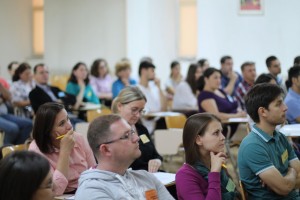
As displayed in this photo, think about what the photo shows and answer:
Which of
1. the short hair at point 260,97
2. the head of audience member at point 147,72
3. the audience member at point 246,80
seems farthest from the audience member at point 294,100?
the head of audience member at point 147,72

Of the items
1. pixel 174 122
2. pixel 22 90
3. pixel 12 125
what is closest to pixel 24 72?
pixel 22 90

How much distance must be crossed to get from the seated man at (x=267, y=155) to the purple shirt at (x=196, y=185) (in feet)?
1.31

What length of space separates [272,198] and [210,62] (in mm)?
7726

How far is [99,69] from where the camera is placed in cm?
966

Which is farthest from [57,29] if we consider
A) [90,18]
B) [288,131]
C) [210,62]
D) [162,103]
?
[288,131]

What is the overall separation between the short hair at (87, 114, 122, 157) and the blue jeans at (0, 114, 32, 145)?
4605mm

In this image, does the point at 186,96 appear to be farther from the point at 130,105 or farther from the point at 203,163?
the point at 203,163

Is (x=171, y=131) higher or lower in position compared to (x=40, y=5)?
lower

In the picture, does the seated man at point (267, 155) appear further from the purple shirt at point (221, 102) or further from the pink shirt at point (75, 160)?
the purple shirt at point (221, 102)

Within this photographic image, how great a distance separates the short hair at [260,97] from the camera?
331 centimetres

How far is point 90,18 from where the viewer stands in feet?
39.2

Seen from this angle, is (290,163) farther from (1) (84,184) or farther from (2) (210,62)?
(2) (210,62)

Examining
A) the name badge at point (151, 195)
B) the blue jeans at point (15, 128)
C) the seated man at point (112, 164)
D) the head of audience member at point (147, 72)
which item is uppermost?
the head of audience member at point (147, 72)

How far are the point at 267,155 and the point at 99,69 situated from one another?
6.78m
